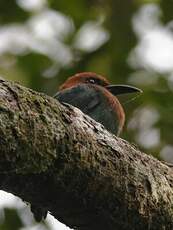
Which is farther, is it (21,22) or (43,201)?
(21,22)

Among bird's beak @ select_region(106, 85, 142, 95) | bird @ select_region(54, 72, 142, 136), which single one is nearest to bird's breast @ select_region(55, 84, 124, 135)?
bird @ select_region(54, 72, 142, 136)

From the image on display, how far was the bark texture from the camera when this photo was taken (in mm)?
2191

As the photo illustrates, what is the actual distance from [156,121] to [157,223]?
236 cm

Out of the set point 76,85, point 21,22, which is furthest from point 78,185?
point 21,22

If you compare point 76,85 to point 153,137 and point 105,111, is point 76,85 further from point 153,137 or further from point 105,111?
point 153,137

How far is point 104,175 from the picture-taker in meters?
2.54

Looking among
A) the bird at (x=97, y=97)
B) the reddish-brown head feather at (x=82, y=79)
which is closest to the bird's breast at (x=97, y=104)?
the bird at (x=97, y=97)

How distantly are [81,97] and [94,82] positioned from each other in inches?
23.4

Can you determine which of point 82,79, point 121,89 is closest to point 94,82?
point 82,79

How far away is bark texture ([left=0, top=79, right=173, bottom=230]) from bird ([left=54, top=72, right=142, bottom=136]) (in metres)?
1.62

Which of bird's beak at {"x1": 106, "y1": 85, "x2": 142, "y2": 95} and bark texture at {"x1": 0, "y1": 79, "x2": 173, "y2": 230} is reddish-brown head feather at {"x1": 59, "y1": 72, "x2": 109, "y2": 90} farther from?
bark texture at {"x1": 0, "y1": 79, "x2": 173, "y2": 230}

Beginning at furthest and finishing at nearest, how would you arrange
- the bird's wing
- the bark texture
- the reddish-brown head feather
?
the reddish-brown head feather → the bird's wing → the bark texture

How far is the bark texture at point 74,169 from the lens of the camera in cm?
219

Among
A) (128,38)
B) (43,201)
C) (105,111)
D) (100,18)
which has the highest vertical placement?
(100,18)
